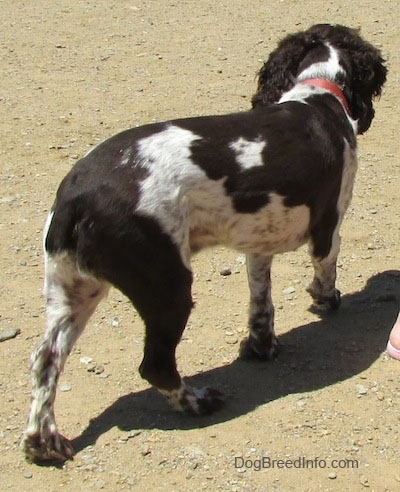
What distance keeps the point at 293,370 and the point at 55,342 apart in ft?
4.00

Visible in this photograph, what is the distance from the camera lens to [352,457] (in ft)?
13.2

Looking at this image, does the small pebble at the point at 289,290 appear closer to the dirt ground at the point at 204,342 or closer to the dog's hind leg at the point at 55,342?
the dirt ground at the point at 204,342

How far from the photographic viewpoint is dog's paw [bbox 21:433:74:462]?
4.09 metres

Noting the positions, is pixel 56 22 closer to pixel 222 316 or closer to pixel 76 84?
pixel 76 84

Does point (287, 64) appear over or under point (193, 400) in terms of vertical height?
over

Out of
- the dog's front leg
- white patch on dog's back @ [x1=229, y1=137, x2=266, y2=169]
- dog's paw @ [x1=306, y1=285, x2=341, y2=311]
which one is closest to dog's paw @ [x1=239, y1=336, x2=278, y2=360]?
the dog's front leg

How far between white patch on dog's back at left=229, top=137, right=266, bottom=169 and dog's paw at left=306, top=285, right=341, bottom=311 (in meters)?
1.12

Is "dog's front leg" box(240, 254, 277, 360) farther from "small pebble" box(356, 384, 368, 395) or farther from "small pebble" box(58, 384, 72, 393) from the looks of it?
"small pebble" box(58, 384, 72, 393)

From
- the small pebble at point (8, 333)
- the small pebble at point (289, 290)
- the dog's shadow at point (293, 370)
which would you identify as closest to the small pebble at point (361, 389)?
the dog's shadow at point (293, 370)

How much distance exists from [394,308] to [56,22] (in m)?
5.92

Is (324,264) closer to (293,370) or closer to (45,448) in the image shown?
(293,370)

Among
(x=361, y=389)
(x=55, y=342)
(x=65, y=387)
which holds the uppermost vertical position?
(x=55, y=342)

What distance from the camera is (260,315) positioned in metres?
4.80

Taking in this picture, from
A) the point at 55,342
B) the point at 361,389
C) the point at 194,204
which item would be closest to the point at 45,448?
the point at 55,342
